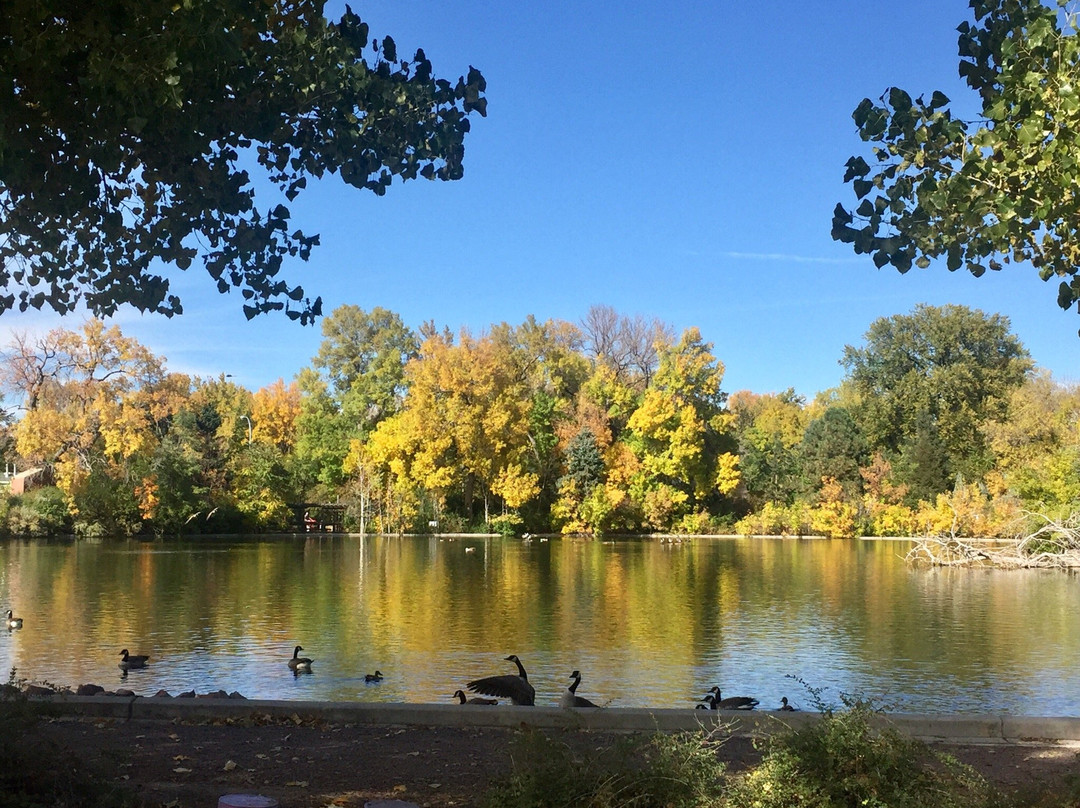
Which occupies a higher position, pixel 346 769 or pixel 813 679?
pixel 346 769

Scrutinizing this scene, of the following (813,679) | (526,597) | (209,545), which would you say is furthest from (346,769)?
(209,545)

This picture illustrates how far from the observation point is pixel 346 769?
16.9 ft

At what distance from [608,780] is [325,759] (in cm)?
220

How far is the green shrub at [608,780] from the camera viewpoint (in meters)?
3.74

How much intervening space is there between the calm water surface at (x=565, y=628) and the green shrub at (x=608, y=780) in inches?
177

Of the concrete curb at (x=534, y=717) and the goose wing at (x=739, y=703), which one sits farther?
the goose wing at (x=739, y=703)

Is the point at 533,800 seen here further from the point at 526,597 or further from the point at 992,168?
the point at 526,597

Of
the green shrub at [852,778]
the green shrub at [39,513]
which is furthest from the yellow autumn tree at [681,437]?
the green shrub at [852,778]

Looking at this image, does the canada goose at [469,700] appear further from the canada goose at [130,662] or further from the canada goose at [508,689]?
the canada goose at [130,662]

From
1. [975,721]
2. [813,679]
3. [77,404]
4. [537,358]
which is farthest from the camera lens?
[537,358]

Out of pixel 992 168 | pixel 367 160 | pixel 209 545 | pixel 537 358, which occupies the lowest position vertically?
pixel 209 545

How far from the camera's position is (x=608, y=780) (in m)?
3.80

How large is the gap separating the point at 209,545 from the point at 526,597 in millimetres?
20962

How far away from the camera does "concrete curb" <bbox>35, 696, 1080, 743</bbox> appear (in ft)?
19.7
